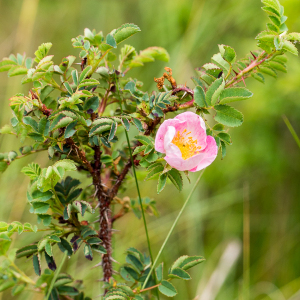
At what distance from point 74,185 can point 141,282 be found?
36cm

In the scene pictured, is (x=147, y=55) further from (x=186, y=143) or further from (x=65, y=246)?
(x=65, y=246)

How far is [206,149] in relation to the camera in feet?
2.78

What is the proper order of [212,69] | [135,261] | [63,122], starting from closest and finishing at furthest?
[63,122] → [212,69] → [135,261]

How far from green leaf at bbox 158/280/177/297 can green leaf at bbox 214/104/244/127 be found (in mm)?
464

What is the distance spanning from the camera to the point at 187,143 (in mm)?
934

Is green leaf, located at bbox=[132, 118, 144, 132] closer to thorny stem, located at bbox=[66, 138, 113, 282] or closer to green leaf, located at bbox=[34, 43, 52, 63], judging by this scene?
thorny stem, located at bbox=[66, 138, 113, 282]

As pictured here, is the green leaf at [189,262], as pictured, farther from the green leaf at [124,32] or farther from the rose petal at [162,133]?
the green leaf at [124,32]

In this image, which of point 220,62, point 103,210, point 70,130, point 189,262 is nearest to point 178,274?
point 189,262

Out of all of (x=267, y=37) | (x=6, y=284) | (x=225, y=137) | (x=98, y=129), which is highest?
(x=267, y=37)

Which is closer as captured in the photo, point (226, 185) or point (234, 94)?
point (234, 94)

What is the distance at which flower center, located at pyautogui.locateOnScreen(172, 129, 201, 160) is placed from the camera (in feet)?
2.98

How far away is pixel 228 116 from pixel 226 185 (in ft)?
6.34

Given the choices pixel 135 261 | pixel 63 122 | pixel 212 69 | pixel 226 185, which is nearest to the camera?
pixel 63 122

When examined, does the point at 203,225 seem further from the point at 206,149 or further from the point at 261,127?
the point at 206,149
